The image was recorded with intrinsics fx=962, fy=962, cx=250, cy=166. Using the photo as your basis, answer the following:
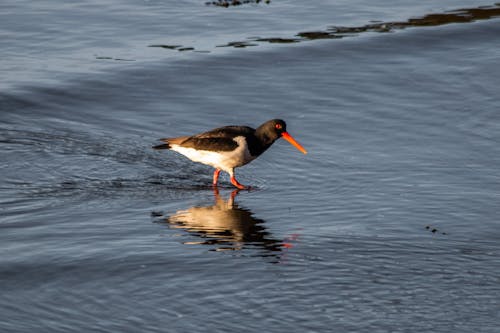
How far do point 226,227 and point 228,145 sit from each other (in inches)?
80.3

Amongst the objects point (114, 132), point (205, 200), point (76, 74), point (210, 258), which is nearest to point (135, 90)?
point (76, 74)

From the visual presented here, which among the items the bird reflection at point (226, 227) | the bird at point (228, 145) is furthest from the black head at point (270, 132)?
the bird reflection at point (226, 227)

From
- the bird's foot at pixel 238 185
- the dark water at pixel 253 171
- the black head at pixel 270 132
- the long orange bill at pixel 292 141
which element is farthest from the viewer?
the long orange bill at pixel 292 141

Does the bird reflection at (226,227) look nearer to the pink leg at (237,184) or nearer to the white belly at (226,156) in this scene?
the pink leg at (237,184)

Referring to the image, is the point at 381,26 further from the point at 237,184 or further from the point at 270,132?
the point at 237,184

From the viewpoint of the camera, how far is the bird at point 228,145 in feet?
43.7

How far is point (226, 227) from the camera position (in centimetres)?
1155

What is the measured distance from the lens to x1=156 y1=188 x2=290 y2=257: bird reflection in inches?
426

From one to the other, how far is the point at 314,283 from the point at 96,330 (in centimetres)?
233

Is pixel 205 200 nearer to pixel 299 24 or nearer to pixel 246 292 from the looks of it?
pixel 246 292

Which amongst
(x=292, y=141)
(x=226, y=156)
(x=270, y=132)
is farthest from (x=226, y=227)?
(x=292, y=141)

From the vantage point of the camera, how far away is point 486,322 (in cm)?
871

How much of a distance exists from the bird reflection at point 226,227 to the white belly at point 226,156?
0.75 meters

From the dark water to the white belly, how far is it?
372 mm
